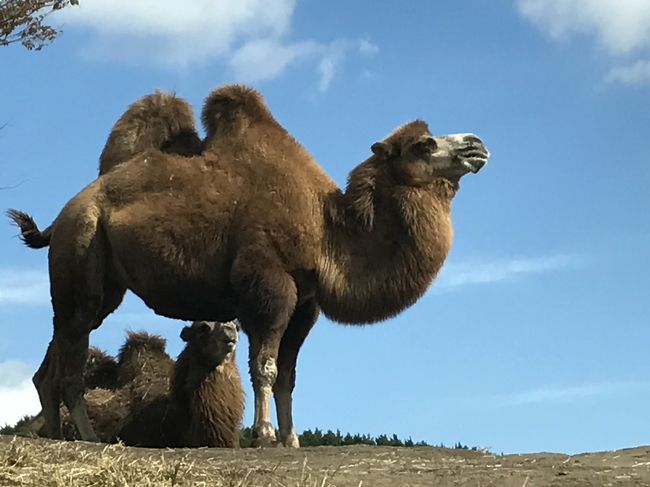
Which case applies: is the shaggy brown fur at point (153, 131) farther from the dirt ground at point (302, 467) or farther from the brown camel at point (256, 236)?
the dirt ground at point (302, 467)

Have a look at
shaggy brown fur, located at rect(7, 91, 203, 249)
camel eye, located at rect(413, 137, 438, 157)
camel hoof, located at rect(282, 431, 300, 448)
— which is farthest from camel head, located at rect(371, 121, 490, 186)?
camel hoof, located at rect(282, 431, 300, 448)

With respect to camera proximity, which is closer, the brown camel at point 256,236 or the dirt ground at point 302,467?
the dirt ground at point 302,467

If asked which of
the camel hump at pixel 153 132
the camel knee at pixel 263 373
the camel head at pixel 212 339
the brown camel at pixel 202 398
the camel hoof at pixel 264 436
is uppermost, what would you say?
the camel hump at pixel 153 132

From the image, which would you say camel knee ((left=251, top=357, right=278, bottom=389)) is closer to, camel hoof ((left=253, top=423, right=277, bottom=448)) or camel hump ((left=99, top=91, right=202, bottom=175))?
camel hoof ((left=253, top=423, right=277, bottom=448))

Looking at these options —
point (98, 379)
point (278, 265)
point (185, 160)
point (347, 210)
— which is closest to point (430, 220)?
point (347, 210)

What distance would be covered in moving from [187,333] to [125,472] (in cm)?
502

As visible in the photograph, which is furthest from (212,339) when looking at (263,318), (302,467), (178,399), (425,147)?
(302,467)

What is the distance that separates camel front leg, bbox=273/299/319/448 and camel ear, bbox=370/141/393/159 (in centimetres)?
122

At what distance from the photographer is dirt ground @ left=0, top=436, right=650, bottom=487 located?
20.7ft

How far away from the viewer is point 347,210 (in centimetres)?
953

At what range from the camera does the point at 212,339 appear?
11.1 meters

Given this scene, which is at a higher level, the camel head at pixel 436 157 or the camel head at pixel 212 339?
the camel head at pixel 436 157

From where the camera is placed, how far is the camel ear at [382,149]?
31.5 feet

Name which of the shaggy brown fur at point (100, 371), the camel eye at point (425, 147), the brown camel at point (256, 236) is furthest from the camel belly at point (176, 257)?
the shaggy brown fur at point (100, 371)
